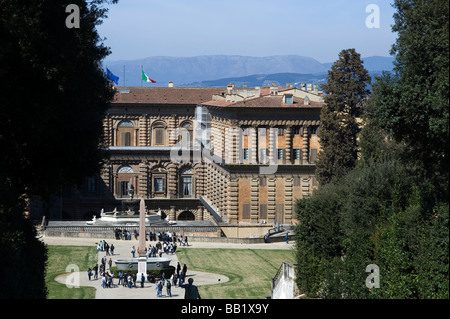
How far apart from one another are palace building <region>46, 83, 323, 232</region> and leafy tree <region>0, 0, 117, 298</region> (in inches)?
1569

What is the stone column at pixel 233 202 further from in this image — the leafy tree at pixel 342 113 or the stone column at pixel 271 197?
the leafy tree at pixel 342 113

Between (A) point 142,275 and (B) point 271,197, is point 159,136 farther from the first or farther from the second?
(A) point 142,275

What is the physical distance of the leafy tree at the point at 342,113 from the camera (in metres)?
67.9

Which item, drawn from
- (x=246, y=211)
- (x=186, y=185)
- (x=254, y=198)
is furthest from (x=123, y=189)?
(x=254, y=198)

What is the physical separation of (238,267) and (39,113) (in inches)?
1104

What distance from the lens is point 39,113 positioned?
1305 inches

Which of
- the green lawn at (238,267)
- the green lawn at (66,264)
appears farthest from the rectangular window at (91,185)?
the green lawn at (238,267)

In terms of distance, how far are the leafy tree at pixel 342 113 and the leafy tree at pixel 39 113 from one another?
31715 millimetres

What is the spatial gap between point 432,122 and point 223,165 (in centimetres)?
5070

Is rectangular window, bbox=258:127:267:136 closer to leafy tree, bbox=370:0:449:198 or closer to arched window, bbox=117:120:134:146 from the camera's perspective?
arched window, bbox=117:120:134:146

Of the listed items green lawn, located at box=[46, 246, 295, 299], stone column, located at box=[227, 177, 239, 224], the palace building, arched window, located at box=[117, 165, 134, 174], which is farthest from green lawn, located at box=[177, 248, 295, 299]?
arched window, located at box=[117, 165, 134, 174]

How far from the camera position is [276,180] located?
262ft
